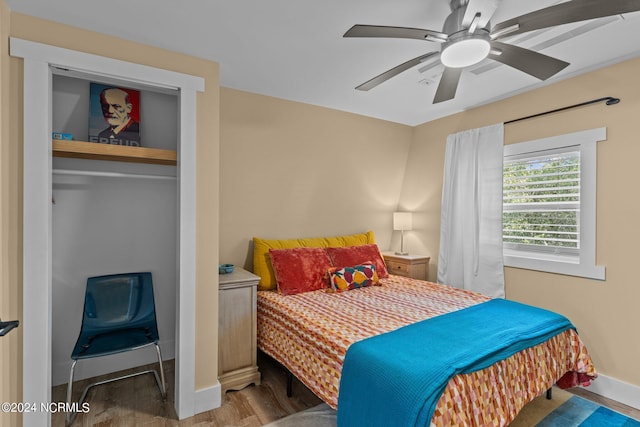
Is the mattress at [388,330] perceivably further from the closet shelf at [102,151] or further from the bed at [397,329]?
the closet shelf at [102,151]

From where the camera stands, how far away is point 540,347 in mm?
2006

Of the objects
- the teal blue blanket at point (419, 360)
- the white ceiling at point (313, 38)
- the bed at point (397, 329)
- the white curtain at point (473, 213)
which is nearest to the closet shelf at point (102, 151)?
the white ceiling at point (313, 38)

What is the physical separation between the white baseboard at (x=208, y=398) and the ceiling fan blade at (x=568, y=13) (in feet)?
9.09

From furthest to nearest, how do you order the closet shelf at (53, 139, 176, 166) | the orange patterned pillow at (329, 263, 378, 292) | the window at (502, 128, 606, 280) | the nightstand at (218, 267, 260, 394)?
1. the orange patterned pillow at (329, 263, 378, 292)
2. the window at (502, 128, 606, 280)
3. the nightstand at (218, 267, 260, 394)
4. the closet shelf at (53, 139, 176, 166)

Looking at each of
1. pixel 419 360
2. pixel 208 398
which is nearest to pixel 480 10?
pixel 419 360

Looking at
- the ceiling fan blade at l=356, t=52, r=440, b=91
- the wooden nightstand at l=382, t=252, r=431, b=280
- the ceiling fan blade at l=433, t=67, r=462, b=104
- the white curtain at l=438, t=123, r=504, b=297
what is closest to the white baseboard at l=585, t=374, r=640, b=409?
the white curtain at l=438, t=123, r=504, b=297

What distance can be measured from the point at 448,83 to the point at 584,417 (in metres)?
2.46

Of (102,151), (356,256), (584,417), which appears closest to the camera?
(102,151)

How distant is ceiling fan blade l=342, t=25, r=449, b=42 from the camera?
1554mm

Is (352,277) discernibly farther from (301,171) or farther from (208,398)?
(208,398)

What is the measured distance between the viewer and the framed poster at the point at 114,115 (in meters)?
2.36

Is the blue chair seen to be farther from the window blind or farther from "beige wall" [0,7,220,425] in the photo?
the window blind

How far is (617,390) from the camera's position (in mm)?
2473

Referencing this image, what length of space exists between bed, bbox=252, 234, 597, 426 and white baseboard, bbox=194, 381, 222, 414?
0.47 m
